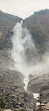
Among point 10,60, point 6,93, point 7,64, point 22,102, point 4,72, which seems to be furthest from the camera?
point 10,60

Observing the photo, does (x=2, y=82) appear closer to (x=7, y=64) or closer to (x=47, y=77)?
(x=47, y=77)

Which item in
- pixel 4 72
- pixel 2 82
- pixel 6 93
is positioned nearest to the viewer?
pixel 6 93

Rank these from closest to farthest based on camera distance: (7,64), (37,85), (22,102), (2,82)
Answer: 1. (22,102)
2. (2,82)
3. (37,85)
4. (7,64)

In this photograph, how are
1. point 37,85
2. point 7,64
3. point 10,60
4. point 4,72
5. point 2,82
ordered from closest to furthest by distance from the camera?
point 2,82
point 37,85
point 4,72
point 7,64
point 10,60

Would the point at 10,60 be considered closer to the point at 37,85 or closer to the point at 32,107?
the point at 37,85

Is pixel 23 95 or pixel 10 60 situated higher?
pixel 10 60

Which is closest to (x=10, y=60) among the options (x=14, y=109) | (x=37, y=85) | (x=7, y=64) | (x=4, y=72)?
(x=7, y=64)

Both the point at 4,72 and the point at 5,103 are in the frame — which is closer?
the point at 5,103

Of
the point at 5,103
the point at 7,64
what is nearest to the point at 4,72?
the point at 7,64

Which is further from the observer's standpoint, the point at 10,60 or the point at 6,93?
the point at 10,60
